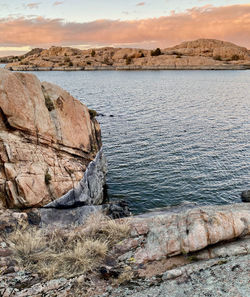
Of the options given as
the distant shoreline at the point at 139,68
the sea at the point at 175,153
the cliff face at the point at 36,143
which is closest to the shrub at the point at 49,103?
the cliff face at the point at 36,143

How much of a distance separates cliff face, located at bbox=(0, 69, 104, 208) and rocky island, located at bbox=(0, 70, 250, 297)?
0.21 ft

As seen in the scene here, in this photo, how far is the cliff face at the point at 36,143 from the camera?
14422 mm

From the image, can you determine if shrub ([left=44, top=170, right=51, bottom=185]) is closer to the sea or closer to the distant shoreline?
the sea

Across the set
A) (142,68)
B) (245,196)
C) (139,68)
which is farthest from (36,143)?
(139,68)

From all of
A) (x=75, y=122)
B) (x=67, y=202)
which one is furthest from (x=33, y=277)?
(x=75, y=122)

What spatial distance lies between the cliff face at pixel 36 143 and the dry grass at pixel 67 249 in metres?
4.63

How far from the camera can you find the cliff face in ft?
47.3

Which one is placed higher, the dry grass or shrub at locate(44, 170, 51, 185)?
shrub at locate(44, 170, 51, 185)

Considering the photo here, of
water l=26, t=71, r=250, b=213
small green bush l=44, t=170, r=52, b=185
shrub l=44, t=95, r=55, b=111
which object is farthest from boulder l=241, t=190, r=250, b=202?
shrub l=44, t=95, r=55, b=111

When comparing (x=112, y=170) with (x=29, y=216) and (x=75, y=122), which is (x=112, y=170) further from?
(x=29, y=216)

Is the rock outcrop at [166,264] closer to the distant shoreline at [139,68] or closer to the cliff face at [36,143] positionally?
the cliff face at [36,143]

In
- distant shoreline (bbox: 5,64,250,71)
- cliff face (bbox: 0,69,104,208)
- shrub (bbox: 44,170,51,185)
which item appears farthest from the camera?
distant shoreline (bbox: 5,64,250,71)

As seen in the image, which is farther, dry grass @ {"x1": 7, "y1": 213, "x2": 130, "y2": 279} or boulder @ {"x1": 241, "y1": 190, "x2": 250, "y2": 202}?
boulder @ {"x1": 241, "y1": 190, "x2": 250, "y2": 202}

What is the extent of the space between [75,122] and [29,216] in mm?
8161
